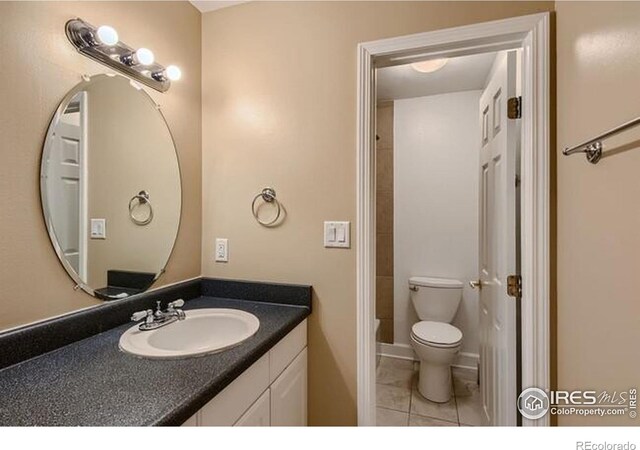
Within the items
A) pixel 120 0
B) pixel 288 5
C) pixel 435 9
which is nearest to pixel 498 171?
pixel 435 9

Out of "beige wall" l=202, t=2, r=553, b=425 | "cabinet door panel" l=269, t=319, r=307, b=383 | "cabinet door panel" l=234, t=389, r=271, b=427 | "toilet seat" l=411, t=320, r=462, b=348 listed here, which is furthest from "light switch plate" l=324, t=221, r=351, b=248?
"toilet seat" l=411, t=320, r=462, b=348

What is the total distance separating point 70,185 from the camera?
1002mm

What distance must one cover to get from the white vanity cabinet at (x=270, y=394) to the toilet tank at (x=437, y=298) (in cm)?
145

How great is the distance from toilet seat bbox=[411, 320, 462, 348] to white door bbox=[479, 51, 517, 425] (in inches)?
10.4

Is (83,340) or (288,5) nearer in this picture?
(83,340)

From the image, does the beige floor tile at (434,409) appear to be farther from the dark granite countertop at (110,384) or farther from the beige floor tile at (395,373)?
the dark granite countertop at (110,384)

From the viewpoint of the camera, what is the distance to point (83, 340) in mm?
1004

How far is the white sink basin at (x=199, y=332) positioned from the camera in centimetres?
101

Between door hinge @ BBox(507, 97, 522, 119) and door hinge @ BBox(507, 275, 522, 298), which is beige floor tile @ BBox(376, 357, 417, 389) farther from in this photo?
door hinge @ BBox(507, 97, 522, 119)

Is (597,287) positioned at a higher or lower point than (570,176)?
lower

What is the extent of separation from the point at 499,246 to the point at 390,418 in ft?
4.22

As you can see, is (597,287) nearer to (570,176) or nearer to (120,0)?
(570,176)

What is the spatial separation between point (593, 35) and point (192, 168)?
1647mm

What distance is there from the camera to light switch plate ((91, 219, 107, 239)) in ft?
3.54
